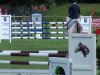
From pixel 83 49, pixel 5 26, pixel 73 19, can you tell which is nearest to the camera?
pixel 83 49

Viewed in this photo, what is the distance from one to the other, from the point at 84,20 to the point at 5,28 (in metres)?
4.72

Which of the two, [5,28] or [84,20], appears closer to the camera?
[5,28]

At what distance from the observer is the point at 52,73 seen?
9.20m

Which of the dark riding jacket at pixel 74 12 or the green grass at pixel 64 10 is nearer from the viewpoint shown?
the dark riding jacket at pixel 74 12

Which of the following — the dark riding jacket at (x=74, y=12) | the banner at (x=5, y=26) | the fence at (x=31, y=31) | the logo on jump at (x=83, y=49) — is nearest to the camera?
the logo on jump at (x=83, y=49)

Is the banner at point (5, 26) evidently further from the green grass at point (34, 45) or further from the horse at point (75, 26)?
the horse at point (75, 26)

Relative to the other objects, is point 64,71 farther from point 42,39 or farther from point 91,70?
point 42,39

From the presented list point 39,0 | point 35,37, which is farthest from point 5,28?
point 39,0

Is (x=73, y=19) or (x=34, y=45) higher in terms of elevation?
(x=73, y=19)

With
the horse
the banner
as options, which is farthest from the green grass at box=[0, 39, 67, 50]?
the horse

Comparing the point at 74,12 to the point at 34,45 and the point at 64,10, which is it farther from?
the point at 64,10

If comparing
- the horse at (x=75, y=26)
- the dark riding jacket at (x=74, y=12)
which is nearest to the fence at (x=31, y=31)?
the dark riding jacket at (x=74, y=12)

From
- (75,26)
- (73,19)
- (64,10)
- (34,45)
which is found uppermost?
(64,10)

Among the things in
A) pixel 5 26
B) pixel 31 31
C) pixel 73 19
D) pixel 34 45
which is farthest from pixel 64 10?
pixel 73 19
